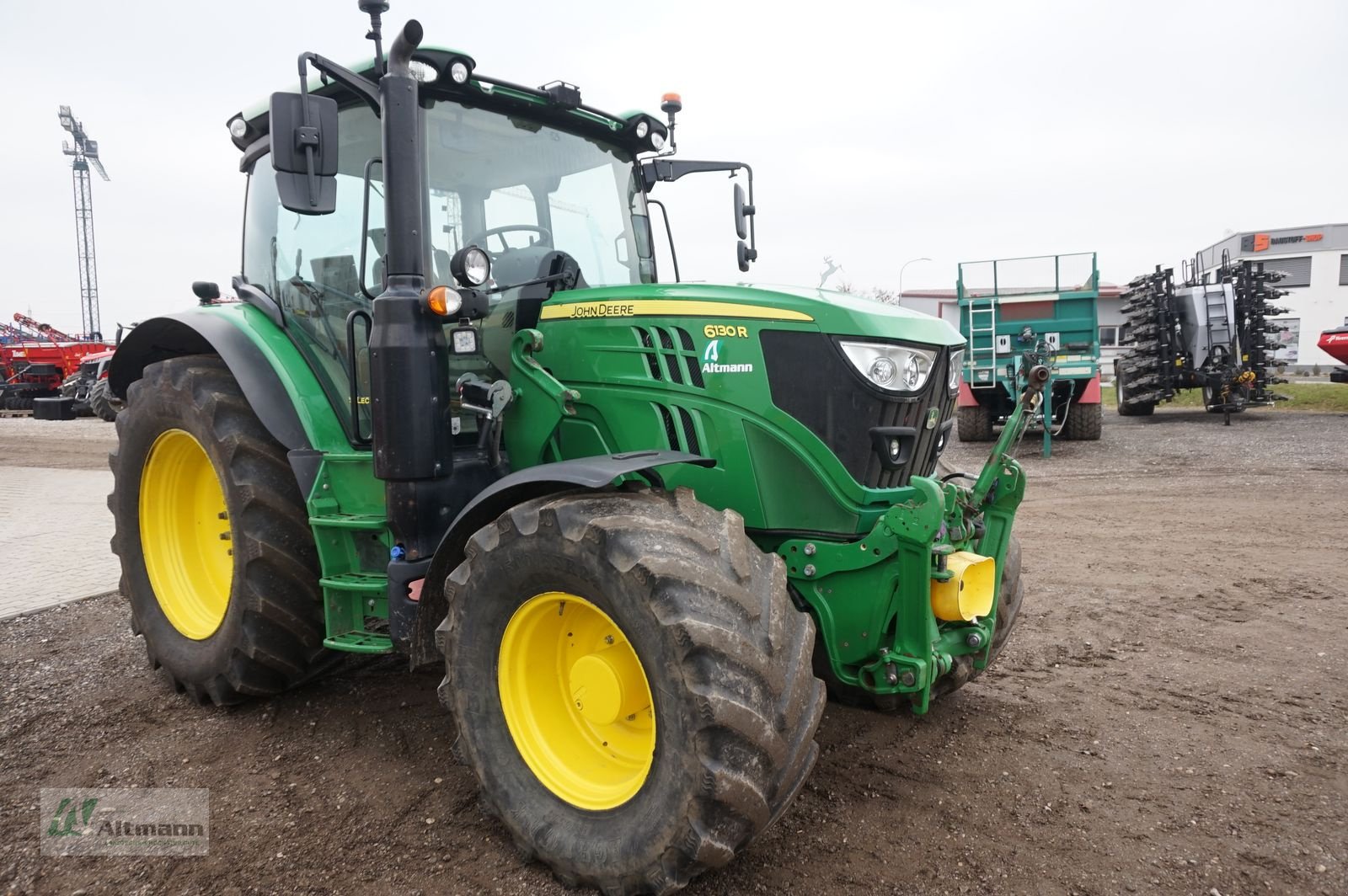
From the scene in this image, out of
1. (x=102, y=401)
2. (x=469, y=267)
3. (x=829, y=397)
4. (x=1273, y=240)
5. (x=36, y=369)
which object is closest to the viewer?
(x=829, y=397)

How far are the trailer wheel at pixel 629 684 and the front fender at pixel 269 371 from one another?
1.24 m

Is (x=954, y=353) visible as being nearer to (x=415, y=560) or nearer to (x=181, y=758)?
(x=415, y=560)

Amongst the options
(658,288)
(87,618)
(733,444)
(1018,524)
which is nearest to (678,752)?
(733,444)

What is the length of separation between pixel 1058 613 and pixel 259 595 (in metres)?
→ 4.29

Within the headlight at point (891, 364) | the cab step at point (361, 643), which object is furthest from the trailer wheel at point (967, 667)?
the cab step at point (361, 643)

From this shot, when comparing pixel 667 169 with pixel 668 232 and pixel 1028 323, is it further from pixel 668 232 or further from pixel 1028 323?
pixel 1028 323

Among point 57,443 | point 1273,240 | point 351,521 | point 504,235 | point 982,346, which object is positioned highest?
point 1273,240

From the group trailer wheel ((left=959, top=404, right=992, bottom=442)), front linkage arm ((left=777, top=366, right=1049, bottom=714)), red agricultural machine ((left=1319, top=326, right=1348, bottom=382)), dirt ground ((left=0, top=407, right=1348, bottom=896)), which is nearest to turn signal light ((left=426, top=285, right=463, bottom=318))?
front linkage arm ((left=777, top=366, right=1049, bottom=714))

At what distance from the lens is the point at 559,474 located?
8.98ft

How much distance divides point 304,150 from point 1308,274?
4890 centimetres

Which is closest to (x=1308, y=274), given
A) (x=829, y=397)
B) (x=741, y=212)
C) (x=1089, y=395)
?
(x=1089, y=395)

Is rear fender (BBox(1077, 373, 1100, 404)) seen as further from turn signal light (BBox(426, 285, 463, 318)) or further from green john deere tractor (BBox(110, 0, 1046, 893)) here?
turn signal light (BBox(426, 285, 463, 318))

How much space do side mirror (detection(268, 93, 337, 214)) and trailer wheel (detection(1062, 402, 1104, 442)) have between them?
12.9 m

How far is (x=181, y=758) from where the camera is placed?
3.58 m
